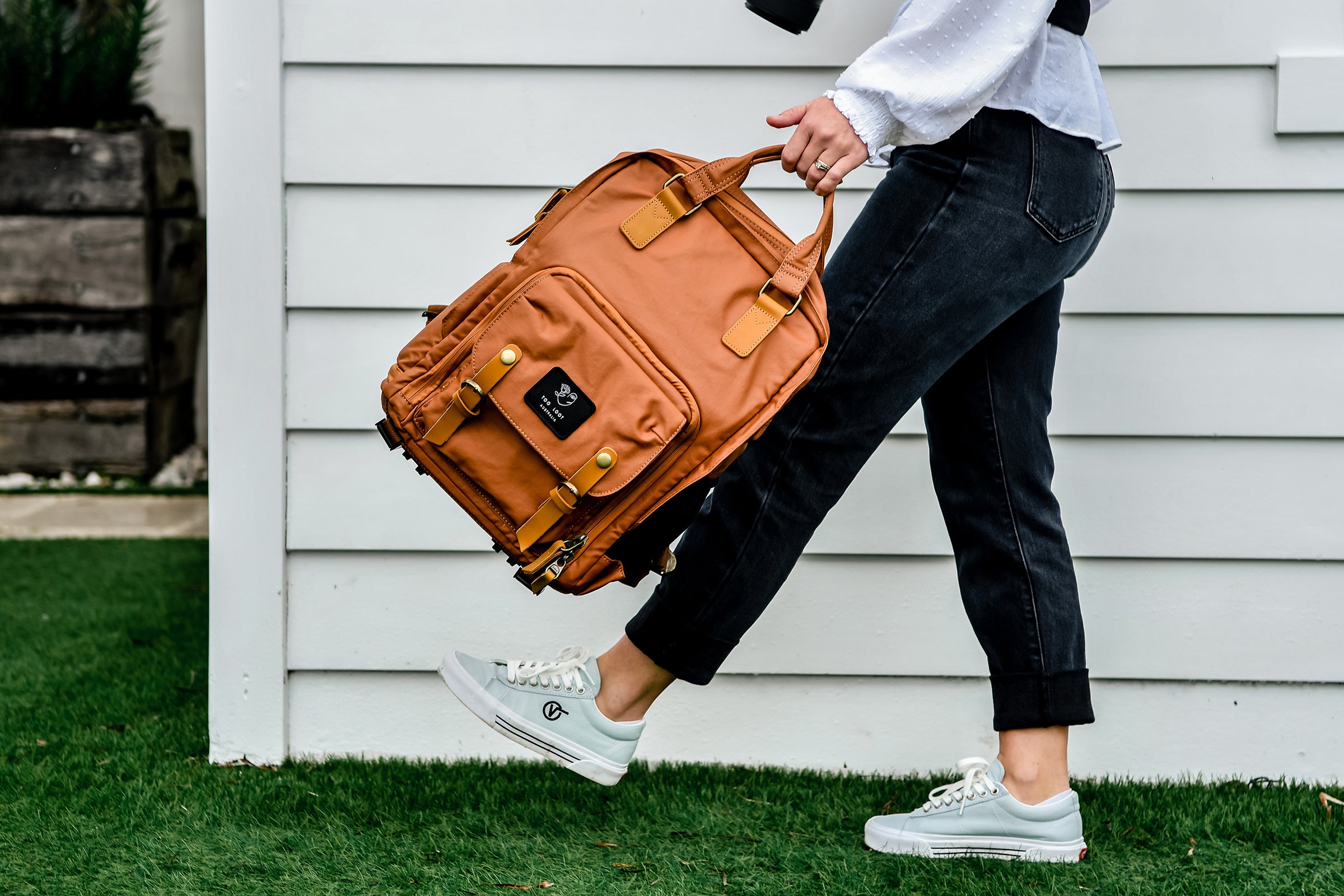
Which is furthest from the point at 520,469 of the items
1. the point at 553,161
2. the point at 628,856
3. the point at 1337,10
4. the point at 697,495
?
the point at 1337,10

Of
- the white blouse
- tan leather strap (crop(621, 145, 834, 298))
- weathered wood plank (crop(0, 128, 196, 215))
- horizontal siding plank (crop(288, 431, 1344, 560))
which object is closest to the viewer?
the white blouse

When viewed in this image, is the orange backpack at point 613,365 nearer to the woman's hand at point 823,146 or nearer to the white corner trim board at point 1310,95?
the woman's hand at point 823,146

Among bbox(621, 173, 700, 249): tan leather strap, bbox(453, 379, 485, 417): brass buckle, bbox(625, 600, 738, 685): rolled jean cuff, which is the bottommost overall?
bbox(625, 600, 738, 685): rolled jean cuff

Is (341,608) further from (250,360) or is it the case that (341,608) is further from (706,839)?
(706,839)

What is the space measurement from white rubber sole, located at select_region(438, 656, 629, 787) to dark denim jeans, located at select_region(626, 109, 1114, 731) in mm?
151

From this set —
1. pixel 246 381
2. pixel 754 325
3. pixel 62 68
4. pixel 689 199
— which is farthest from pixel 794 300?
pixel 62 68

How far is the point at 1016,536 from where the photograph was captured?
1.43 meters

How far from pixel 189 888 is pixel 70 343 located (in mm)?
2700

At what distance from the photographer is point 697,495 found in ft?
4.19

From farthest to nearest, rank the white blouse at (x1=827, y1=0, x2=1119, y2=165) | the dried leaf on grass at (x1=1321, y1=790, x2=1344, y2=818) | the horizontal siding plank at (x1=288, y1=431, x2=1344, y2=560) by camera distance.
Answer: the horizontal siding plank at (x1=288, y1=431, x2=1344, y2=560), the dried leaf on grass at (x1=1321, y1=790, x2=1344, y2=818), the white blouse at (x1=827, y1=0, x2=1119, y2=165)

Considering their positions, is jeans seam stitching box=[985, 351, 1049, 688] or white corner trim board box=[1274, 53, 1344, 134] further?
white corner trim board box=[1274, 53, 1344, 134]

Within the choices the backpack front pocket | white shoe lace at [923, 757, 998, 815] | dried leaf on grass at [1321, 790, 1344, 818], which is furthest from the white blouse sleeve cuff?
dried leaf on grass at [1321, 790, 1344, 818]

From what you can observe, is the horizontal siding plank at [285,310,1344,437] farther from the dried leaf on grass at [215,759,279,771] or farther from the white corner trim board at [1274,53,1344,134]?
the dried leaf on grass at [215,759,279,771]

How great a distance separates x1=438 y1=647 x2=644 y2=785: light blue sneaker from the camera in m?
1.42
